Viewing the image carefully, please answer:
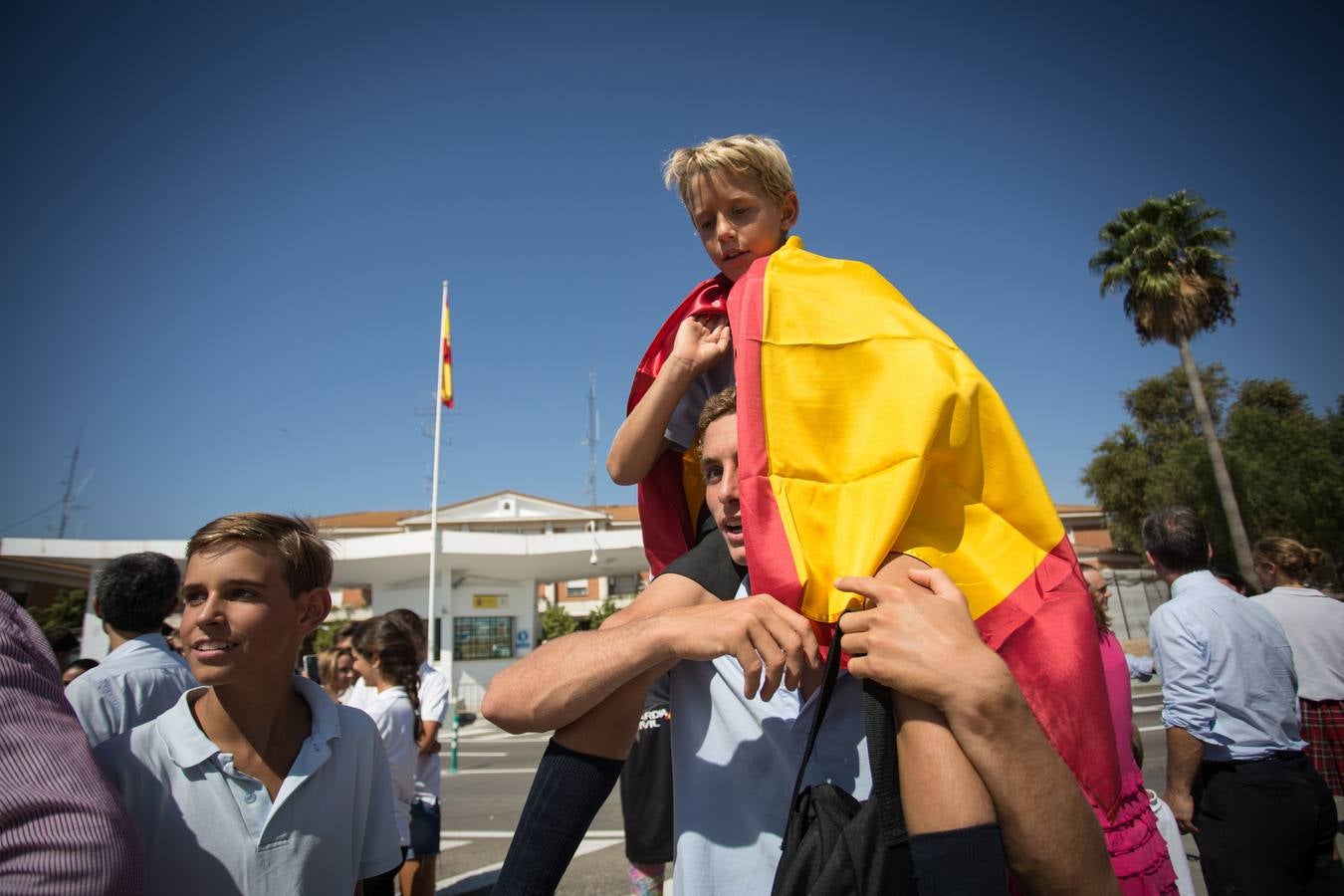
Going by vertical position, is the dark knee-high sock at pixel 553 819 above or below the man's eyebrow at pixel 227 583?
below

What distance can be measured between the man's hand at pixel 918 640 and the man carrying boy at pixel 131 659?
2706 mm

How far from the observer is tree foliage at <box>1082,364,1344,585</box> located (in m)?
24.9

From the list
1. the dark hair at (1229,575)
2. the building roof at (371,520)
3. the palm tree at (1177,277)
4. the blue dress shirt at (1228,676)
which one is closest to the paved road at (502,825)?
the dark hair at (1229,575)

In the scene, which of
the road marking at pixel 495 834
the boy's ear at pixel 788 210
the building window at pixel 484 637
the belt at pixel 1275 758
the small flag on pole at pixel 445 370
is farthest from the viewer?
the building window at pixel 484 637

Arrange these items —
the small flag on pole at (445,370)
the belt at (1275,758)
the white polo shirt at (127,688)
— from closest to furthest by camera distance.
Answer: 1. the white polo shirt at (127,688)
2. the belt at (1275,758)
3. the small flag on pole at (445,370)

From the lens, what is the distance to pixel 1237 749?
3438mm

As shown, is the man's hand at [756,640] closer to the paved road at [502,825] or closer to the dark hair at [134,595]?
the dark hair at [134,595]

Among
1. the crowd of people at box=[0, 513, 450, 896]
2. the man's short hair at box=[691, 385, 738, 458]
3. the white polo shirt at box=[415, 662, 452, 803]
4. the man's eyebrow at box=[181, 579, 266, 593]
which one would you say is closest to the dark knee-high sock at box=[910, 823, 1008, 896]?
the man's short hair at box=[691, 385, 738, 458]

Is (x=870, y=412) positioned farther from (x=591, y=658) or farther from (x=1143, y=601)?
(x=1143, y=601)

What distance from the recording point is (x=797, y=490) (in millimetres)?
1438

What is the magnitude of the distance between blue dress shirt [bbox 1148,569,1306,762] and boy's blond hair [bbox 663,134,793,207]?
10.3ft

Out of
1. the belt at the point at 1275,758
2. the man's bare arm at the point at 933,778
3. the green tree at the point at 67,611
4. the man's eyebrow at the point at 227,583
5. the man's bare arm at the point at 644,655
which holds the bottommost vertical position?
the green tree at the point at 67,611

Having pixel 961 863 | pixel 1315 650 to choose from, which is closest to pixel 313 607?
pixel 961 863

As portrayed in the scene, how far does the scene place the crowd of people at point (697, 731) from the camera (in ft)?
3.55
